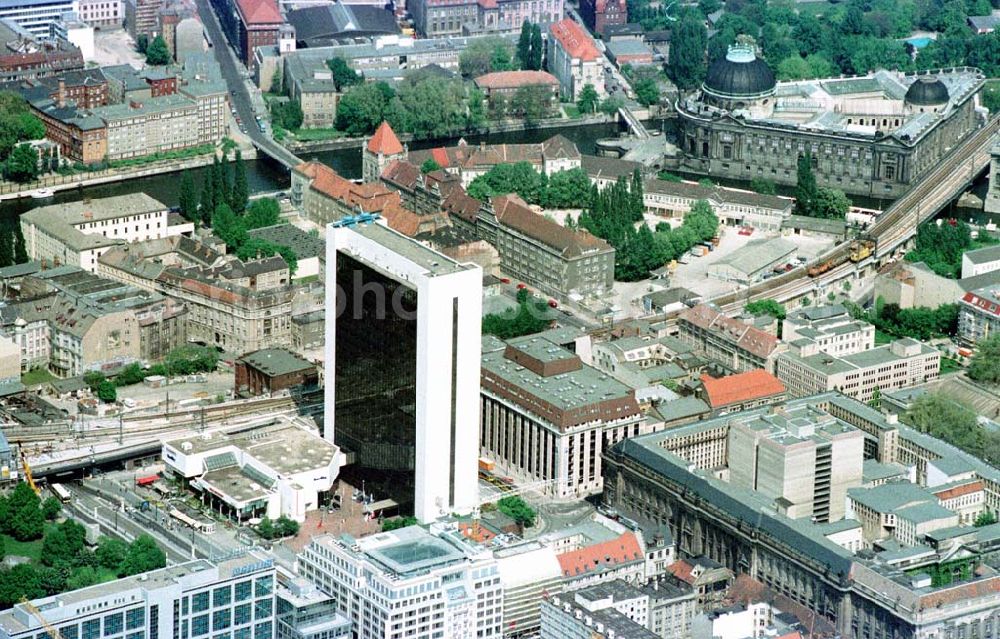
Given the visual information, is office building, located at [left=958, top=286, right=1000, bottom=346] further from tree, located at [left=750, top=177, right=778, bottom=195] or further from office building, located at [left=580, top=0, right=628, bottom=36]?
office building, located at [left=580, top=0, right=628, bottom=36]

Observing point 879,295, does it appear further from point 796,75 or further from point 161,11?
point 161,11

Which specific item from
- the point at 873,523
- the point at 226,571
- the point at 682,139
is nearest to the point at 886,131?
the point at 682,139

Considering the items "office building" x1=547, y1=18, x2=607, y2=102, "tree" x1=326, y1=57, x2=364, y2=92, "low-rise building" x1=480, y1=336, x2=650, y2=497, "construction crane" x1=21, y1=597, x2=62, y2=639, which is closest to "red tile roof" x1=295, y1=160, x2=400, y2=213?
"tree" x1=326, y1=57, x2=364, y2=92

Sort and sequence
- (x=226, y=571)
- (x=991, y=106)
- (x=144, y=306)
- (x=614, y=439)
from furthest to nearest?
(x=991, y=106)
(x=144, y=306)
(x=614, y=439)
(x=226, y=571)

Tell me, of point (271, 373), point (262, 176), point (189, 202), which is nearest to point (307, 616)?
point (271, 373)

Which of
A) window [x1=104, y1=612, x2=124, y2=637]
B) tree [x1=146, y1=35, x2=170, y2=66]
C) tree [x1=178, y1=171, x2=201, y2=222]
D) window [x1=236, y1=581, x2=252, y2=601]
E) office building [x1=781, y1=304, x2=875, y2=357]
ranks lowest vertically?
window [x1=104, y1=612, x2=124, y2=637]

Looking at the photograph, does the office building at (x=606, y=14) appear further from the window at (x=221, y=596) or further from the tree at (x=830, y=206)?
the window at (x=221, y=596)
